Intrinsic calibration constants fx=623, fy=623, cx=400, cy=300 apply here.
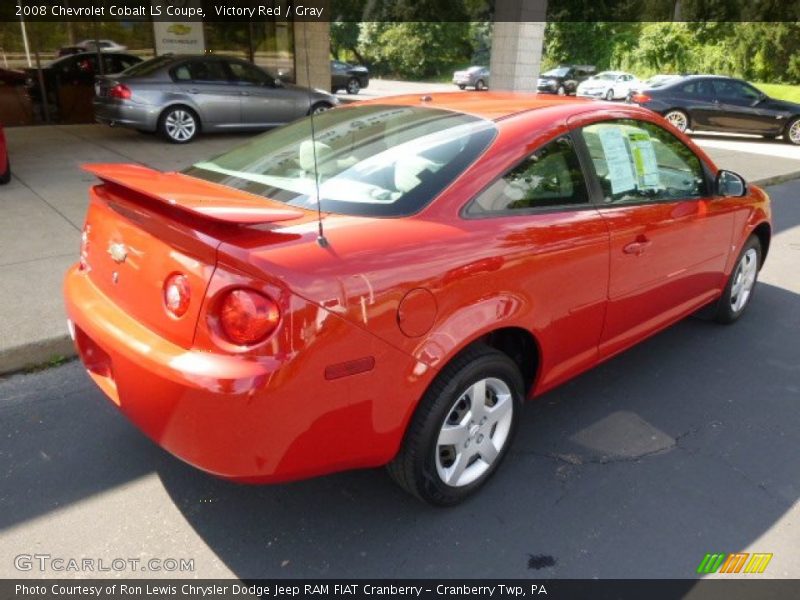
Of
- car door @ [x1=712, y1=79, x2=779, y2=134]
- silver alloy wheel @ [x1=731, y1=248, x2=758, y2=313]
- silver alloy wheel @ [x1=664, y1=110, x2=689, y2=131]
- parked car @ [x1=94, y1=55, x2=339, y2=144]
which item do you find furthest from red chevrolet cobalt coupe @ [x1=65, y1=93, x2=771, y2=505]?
car door @ [x1=712, y1=79, x2=779, y2=134]

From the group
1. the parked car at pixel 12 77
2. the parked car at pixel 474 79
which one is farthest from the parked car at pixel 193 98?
the parked car at pixel 474 79

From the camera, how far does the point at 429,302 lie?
2.17m

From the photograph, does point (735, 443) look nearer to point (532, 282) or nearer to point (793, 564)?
point (793, 564)

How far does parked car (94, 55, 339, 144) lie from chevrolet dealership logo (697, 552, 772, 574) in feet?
28.0

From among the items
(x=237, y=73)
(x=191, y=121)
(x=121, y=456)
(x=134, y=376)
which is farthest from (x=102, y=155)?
(x=134, y=376)

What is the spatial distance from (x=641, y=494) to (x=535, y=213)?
1.29 metres

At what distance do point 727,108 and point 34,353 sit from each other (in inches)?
624

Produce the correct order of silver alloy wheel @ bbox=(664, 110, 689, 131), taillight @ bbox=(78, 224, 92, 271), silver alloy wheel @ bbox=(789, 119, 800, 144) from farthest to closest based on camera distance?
silver alloy wheel @ bbox=(664, 110, 689, 131)
silver alloy wheel @ bbox=(789, 119, 800, 144)
taillight @ bbox=(78, 224, 92, 271)

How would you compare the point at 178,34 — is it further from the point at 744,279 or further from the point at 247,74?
the point at 744,279

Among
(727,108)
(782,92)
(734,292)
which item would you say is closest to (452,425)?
(734,292)

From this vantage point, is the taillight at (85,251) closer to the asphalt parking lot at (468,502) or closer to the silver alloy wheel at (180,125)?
the asphalt parking lot at (468,502)

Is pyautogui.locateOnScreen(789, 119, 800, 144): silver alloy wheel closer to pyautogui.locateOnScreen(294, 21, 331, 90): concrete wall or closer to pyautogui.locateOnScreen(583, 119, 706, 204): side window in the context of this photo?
pyautogui.locateOnScreen(294, 21, 331, 90): concrete wall

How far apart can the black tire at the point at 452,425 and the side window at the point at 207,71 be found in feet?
32.7

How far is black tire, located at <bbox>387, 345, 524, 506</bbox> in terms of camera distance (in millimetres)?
2305
